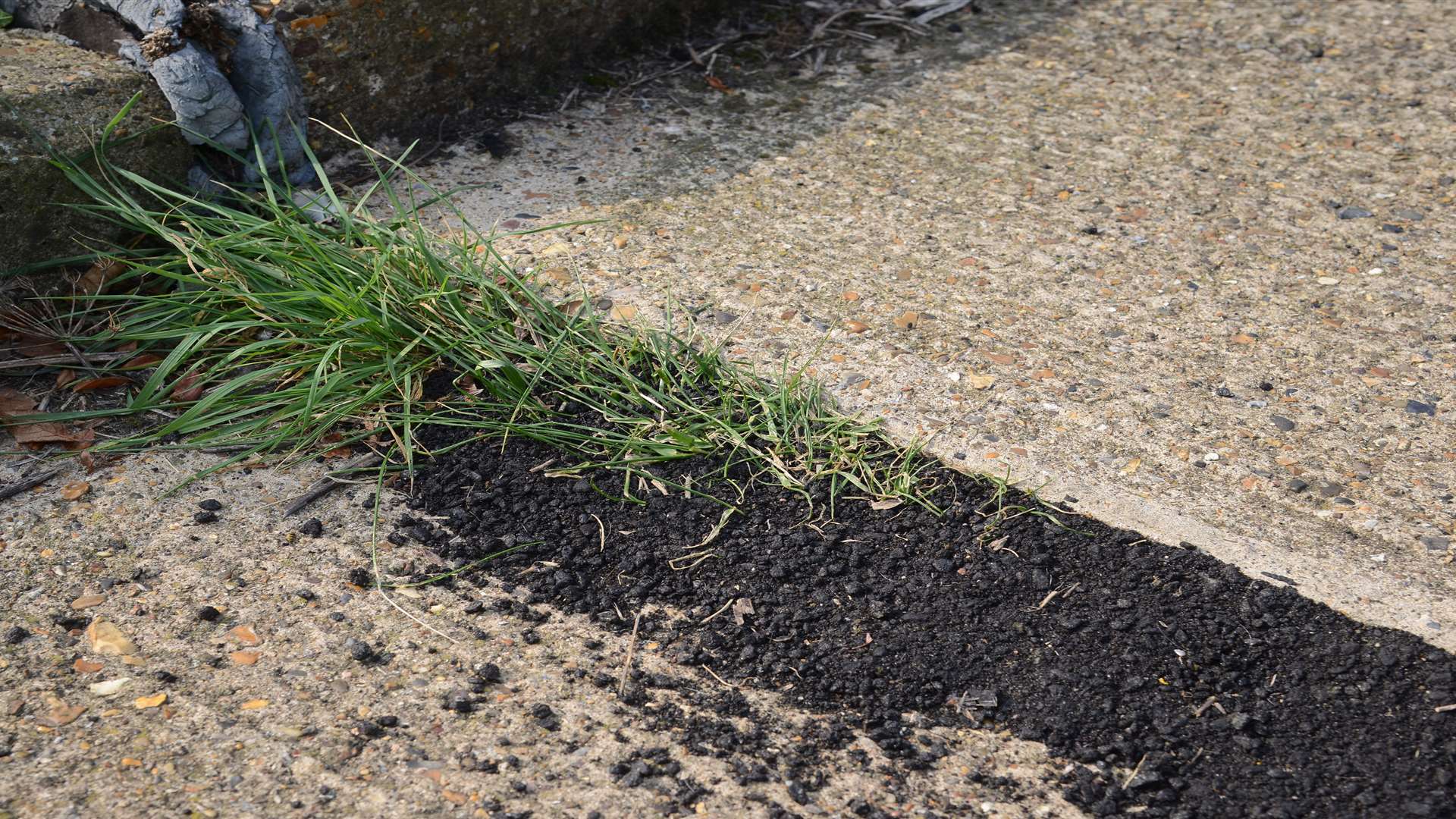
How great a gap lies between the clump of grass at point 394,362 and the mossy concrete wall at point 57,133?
0.06m

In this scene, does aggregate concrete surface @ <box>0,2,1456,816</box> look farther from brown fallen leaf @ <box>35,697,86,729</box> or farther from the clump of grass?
the clump of grass

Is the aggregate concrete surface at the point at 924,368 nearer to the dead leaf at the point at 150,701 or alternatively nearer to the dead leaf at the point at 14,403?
the dead leaf at the point at 150,701

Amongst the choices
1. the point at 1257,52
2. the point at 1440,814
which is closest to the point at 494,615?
the point at 1440,814

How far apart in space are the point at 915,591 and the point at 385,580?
102 cm

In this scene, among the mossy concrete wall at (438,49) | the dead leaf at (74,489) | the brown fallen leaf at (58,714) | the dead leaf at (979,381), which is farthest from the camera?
the mossy concrete wall at (438,49)

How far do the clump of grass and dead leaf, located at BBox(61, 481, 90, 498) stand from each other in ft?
0.31

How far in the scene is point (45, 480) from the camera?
7.91 feet

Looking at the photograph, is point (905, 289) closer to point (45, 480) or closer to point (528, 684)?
point (528, 684)

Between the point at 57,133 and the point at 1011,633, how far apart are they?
7.91 ft

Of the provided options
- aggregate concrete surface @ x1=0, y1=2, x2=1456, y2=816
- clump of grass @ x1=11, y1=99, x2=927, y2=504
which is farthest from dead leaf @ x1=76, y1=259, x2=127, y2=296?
aggregate concrete surface @ x1=0, y1=2, x2=1456, y2=816

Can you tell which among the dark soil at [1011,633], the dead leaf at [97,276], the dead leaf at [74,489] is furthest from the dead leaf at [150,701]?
the dead leaf at [97,276]

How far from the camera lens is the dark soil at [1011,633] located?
1864mm

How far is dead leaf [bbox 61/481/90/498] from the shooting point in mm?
2375

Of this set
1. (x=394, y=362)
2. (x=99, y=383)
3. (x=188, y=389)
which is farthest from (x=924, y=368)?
(x=99, y=383)
